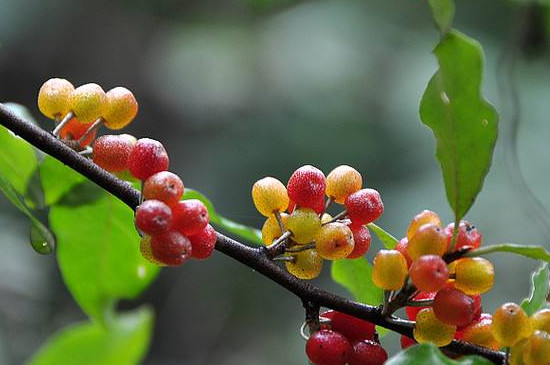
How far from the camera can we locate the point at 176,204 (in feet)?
2.15

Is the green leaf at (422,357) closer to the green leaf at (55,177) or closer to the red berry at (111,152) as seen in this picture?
the red berry at (111,152)

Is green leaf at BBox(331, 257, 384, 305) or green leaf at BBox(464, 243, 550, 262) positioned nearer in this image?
green leaf at BBox(464, 243, 550, 262)

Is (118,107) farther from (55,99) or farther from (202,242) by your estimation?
(202,242)

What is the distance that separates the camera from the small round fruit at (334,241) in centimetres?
68

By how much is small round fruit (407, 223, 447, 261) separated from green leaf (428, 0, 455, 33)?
166 mm

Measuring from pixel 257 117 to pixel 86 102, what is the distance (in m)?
2.44

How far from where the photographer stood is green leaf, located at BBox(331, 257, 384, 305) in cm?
88

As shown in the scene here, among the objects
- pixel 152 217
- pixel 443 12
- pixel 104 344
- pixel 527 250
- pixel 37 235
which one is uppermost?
pixel 443 12

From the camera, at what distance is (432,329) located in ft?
2.18

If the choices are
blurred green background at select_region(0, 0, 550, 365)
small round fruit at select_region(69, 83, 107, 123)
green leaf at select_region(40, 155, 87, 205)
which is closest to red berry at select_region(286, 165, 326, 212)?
small round fruit at select_region(69, 83, 107, 123)

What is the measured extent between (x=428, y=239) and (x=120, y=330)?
0.53 meters

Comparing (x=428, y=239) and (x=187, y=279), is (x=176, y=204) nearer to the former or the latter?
(x=428, y=239)

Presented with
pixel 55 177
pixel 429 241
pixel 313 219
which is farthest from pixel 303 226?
pixel 55 177

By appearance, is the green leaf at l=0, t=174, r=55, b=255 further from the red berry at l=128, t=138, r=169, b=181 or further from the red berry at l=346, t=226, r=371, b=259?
the red berry at l=346, t=226, r=371, b=259
